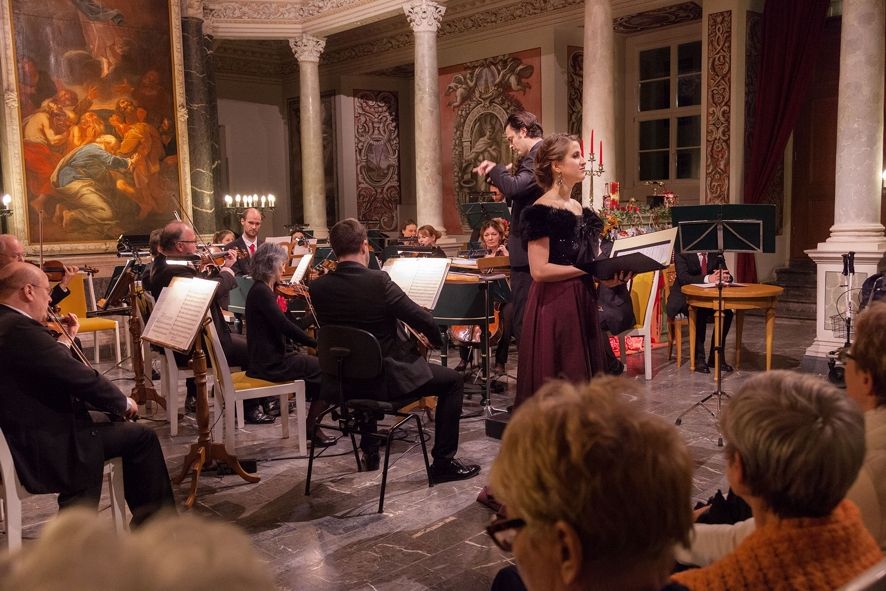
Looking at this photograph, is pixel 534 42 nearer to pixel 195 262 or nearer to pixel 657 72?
pixel 657 72

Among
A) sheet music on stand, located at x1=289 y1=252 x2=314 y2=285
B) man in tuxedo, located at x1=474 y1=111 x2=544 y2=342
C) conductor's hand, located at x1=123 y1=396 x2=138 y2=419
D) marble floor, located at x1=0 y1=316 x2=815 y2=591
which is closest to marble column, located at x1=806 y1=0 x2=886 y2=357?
marble floor, located at x1=0 y1=316 x2=815 y2=591

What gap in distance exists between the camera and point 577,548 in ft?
3.26

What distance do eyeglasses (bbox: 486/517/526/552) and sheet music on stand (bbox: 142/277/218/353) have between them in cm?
290

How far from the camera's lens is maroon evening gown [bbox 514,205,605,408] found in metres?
3.38

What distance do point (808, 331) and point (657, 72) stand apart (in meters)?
5.06

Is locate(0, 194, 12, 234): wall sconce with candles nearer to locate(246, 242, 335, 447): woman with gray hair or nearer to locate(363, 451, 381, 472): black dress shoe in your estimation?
locate(246, 242, 335, 447): woman with gray hair

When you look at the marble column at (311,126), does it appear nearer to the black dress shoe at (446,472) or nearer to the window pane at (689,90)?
the window pane at (689,90)

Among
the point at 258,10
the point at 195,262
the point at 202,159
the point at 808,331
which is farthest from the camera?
the point at 258,10

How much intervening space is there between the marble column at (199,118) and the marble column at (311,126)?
161 centimetres

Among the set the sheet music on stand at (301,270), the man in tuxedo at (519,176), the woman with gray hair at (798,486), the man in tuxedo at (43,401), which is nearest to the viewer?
the woman with gray hair at (798,486)

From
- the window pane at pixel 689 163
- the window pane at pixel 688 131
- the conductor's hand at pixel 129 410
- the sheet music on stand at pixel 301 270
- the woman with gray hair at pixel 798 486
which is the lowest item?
the conductor's hand at pixel 129 410

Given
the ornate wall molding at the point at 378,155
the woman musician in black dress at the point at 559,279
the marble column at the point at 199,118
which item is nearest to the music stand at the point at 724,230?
the woman musician in black dress at the point at 559,279

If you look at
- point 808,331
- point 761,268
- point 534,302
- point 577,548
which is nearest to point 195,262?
point 534,302

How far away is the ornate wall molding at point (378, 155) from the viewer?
48.6 feet
